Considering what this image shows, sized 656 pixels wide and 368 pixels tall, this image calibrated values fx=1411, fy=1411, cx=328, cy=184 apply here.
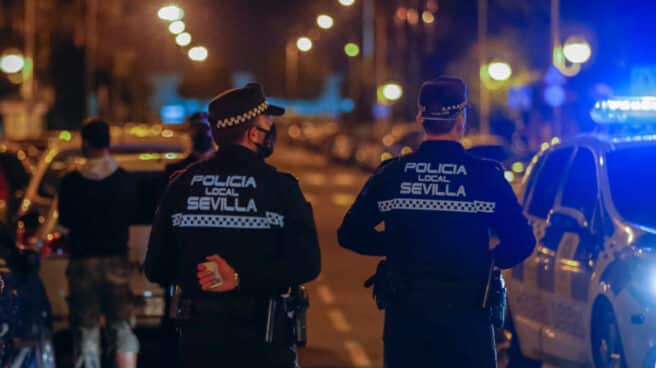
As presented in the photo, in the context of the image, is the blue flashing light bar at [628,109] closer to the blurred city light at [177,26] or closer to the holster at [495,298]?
the holster at [495,298]

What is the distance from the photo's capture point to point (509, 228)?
571 cm

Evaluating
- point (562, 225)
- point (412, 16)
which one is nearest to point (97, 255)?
point (562, 225)

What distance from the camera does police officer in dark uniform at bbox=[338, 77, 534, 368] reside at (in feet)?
18.5

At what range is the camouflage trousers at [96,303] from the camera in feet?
29.8

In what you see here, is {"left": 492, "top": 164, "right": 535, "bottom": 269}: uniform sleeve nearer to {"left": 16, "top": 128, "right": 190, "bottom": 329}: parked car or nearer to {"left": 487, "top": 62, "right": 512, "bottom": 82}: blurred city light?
{"left": 16, "top": 128, "right": 190, "bottom": 329}: parked car

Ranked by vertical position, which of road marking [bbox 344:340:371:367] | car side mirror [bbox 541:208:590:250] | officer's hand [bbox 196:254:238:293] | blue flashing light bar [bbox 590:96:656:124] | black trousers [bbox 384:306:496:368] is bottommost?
road marking [bbox 344:340:371:367]

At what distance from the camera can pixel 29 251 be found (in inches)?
293

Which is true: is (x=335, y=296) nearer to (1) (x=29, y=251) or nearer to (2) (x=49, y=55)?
(1) (x=29, y=251)

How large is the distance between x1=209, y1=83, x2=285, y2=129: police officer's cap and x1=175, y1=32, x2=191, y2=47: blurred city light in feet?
Answer: 27.0

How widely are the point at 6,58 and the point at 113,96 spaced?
23758mm

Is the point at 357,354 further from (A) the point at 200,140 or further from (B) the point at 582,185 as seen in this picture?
(B) the point at 582,185

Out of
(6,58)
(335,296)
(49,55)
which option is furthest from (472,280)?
(49,55)

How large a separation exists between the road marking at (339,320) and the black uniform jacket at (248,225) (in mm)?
7501

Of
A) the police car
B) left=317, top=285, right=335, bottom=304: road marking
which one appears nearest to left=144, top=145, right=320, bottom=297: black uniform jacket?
the police car
